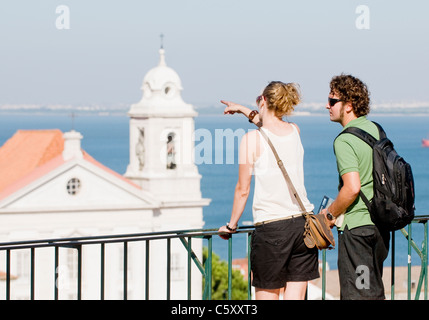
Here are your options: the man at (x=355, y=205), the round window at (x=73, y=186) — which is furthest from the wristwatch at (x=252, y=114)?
the round window at (x=73, y=186)

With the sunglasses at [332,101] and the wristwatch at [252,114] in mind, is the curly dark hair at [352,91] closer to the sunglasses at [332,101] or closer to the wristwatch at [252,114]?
the sunglasses at [332,101]

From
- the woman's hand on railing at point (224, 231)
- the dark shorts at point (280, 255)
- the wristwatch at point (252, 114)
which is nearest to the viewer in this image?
the dark shorts at point (280, 255)

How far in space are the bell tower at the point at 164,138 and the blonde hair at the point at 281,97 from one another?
5470cm

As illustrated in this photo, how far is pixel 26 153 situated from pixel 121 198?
10.1 meters

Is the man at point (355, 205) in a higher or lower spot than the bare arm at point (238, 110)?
lower

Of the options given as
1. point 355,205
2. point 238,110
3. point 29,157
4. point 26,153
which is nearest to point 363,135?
point 355,205

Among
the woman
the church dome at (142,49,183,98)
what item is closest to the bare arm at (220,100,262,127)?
the woman

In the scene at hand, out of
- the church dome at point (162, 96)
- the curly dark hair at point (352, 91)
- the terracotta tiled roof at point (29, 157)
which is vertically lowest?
the curly dark hair at point (352, 91)

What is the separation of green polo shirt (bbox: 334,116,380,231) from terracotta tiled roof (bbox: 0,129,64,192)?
58.5m

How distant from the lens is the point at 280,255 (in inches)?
225

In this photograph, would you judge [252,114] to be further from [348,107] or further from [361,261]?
[361,261]

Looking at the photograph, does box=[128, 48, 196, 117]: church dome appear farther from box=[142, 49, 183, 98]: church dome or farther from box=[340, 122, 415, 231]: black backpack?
box=[340, 122, 415, 231]: black backpack

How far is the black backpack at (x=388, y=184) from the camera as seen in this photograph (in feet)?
18.3

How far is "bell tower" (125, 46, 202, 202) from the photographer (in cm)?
6116
